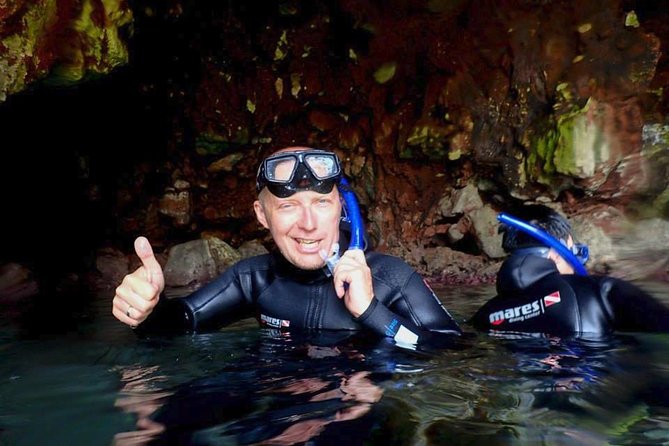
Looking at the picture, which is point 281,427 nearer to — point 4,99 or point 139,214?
point 4,99

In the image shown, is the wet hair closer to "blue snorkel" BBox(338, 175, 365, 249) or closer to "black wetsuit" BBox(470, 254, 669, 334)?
"black wetsuit" BBox(470, 254, 669, 334)

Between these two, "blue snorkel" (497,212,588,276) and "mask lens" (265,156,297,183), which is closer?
"mask lens" (265,156,297,183)

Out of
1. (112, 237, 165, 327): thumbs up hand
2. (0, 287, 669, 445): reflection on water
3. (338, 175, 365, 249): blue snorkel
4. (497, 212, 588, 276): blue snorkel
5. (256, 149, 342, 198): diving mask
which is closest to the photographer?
(0, 287, 669, 445): reflection on water

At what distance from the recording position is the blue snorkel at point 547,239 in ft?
8.54

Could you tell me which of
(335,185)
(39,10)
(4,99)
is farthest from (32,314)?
(335,185)

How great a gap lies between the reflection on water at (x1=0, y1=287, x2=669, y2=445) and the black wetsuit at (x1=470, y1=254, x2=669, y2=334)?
91 millimetres

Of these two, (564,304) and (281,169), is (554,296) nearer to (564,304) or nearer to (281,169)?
(564,304)

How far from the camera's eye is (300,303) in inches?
101

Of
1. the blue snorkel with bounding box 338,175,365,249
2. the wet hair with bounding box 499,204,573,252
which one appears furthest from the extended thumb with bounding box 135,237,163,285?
the wet hair with bounding box 499,204,573,252

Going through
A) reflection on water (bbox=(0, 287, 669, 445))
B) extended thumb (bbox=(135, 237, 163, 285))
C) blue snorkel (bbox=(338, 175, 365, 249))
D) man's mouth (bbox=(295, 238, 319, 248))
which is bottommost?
reflection on water (bbox=(0, 287, 669, 445))

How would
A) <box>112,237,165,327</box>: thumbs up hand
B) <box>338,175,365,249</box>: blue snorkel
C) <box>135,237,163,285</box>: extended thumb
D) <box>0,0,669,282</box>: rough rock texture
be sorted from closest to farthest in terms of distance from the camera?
<box>135,237,163,285</box>: extended thumb
<box>112,237,165,327</box>: thumbs up hand
<box>338,175,365,249</box>: blue snorkel
<box>0,0,669,282</box>: rough rock texture

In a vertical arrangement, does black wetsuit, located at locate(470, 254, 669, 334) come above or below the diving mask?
below

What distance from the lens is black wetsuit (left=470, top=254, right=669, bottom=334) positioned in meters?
2.20

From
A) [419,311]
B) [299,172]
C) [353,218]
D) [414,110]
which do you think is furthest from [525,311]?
[414,110]
